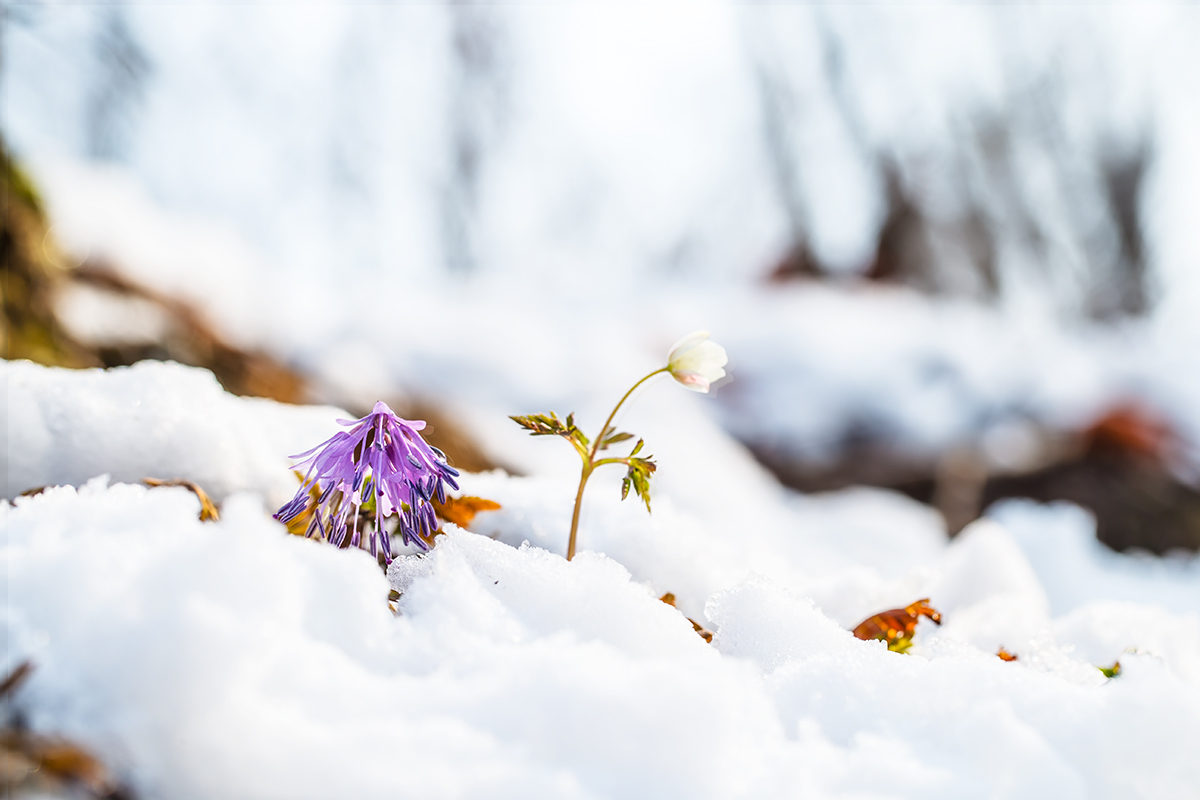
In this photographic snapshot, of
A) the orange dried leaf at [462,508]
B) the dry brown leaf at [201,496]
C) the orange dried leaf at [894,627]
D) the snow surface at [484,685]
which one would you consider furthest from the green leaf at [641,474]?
the dry brown leaf at [201,496]

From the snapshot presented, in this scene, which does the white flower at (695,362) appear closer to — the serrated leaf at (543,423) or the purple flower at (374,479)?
the serrated leaf at (543,423)

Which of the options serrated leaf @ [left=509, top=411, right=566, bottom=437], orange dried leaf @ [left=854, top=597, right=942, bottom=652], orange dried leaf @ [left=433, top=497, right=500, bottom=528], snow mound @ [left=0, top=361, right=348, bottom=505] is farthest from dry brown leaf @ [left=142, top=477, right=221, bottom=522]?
orange dried leaf @ [left=854, top=597, right=942, bottom=652]

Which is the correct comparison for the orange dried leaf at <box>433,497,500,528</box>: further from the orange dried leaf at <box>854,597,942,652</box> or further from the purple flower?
the orange dried leaf at <box>854,597,942,652</box>

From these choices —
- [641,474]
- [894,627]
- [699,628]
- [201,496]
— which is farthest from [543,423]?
[894,627]

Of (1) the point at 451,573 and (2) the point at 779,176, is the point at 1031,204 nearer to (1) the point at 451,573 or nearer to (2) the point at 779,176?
(2) the point at 779,176

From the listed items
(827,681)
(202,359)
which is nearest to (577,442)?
(827,681)

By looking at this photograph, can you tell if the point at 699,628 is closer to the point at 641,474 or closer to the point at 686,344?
the point at 641,474
